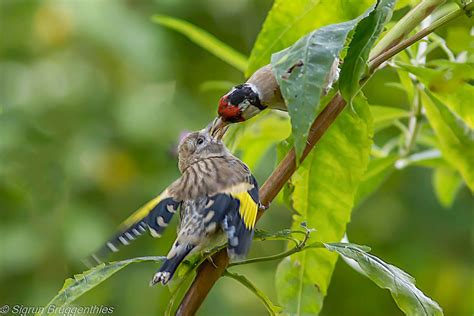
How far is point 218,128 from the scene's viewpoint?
2238mm

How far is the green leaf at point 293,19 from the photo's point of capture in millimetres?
1766

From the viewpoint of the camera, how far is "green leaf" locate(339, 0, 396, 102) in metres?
1.30

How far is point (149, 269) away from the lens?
406 cm

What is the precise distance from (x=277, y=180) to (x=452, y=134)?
2.28 ft

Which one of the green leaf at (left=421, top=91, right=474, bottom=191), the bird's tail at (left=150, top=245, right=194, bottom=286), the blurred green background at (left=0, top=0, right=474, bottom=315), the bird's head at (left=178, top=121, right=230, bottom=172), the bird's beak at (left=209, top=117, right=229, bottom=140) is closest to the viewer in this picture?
the bird's tail at (left=150, top=245, right=194, bottom=286)

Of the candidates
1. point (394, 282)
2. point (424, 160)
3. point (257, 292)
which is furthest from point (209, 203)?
point (424, 160)

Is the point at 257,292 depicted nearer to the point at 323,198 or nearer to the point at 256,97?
the point at 323,198

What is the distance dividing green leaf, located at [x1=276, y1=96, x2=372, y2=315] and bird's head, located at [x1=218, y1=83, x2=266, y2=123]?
330mm

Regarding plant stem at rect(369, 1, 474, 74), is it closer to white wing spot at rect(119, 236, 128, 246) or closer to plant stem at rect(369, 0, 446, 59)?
plant stem at rect(369, 0, 446, 59)

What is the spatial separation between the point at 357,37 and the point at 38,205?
112 inches

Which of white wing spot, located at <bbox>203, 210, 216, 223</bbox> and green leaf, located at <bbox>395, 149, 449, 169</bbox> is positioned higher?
white wing spot, located at <bbox>203, 210, 216, 223</bbox>

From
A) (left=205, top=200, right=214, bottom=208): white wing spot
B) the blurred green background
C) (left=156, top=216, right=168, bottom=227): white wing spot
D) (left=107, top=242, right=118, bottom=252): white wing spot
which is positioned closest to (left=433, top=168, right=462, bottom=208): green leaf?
(left=205, top=200, right=214, bottom=208): white wing spot

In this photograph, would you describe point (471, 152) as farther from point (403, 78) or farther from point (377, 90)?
point (377, 90)

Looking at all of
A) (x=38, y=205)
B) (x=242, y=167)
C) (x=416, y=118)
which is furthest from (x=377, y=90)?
(x=242, y=167)
